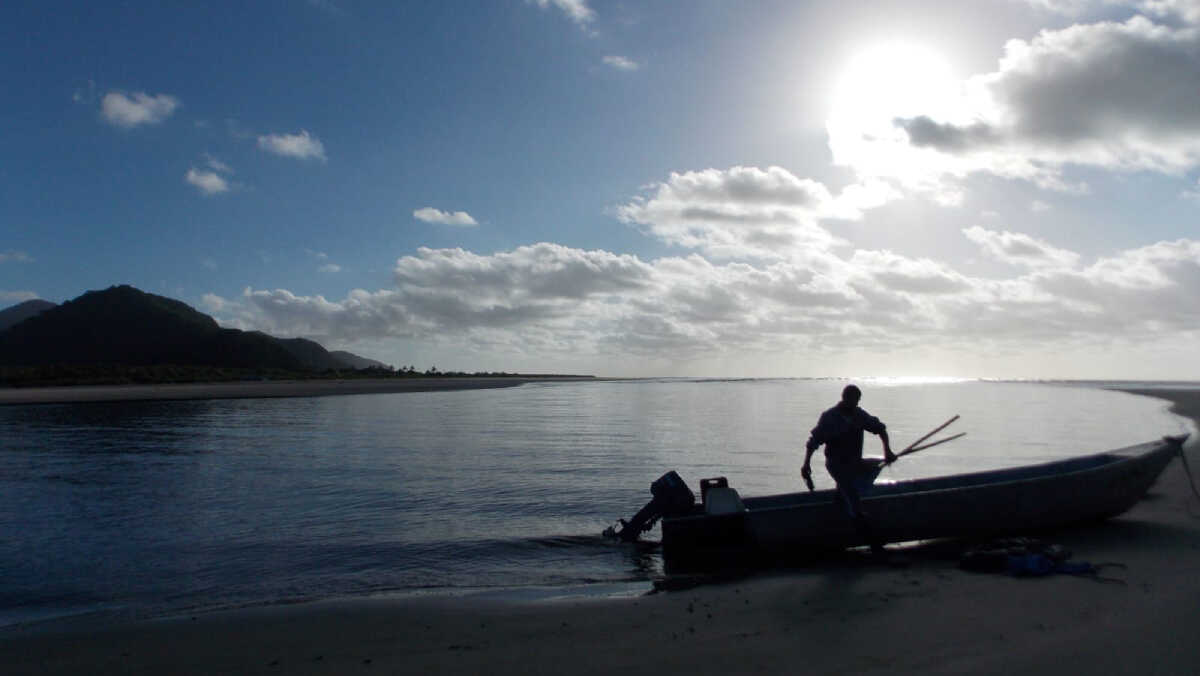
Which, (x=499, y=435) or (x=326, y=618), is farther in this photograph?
(x=499, y=435)

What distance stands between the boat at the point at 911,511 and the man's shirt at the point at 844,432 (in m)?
0.75

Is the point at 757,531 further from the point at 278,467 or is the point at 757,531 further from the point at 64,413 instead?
the point at 64,413

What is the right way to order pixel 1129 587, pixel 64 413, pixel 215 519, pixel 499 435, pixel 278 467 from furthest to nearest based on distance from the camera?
pixel 64 413 → pixel 499 435 → pixel 278 467 → pixel 215 519 → pixel 1129 587

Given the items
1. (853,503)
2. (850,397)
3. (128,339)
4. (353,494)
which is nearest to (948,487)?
(853,503)

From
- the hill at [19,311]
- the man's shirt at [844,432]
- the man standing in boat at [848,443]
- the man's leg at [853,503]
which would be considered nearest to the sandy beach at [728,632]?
the man's leg at [853,503]

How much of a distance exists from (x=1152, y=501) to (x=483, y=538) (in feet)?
37.4

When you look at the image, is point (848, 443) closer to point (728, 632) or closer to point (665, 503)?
point (665, 503)

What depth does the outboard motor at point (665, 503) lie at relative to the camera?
412 inches

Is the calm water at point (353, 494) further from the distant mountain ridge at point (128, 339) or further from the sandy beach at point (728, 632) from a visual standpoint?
the distant mountain ridge at point (128, 339)

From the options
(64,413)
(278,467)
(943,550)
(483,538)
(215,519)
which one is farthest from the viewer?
(64,413)

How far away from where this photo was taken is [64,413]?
38625 millimetres

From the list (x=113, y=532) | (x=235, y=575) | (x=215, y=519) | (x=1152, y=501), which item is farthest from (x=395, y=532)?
(x=1152, y=501)

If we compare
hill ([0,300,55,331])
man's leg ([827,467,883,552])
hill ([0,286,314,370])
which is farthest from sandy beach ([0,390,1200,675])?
hill ([0,300,55,331])

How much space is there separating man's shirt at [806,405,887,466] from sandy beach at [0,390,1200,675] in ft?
5.10
